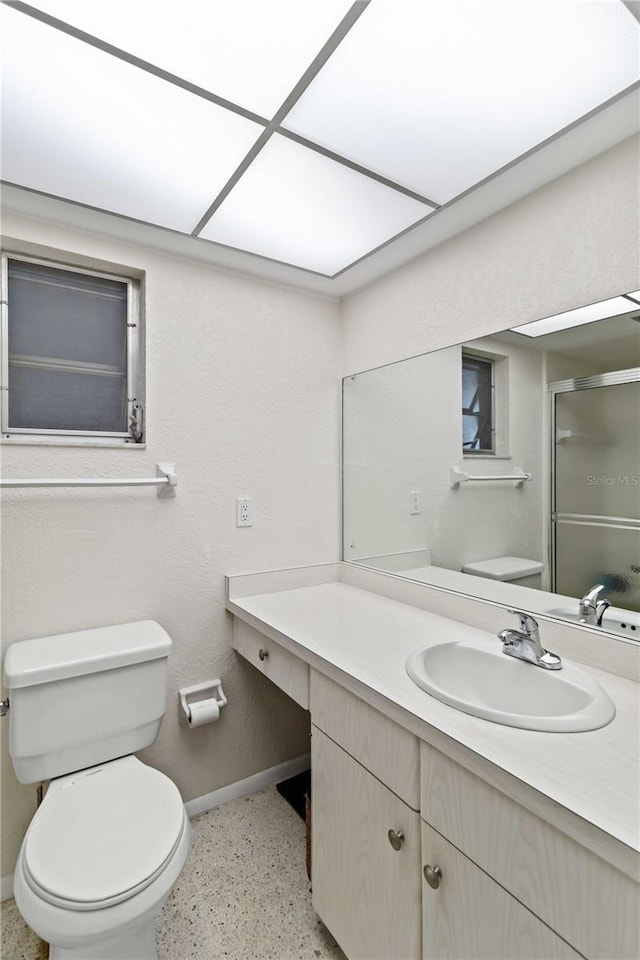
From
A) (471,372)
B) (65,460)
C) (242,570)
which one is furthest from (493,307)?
(65,460)

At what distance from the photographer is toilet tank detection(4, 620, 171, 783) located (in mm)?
1307

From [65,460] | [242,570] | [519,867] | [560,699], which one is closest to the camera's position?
[519,867]

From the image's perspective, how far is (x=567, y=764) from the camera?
0.79 m

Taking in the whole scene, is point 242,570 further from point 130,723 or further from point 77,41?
point 77,41

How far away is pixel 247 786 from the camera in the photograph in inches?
75.6

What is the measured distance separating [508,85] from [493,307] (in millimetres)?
594

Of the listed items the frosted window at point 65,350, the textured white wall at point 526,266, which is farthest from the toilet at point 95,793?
the textured white wall at point 526,266

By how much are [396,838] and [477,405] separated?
4.13 feet

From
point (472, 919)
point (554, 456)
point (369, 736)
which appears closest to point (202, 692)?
point (369, 736)

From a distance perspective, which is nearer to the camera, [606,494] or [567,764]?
[567,764]

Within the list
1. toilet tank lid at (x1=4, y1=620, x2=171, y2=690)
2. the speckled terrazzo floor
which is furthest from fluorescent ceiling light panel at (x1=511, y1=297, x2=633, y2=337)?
the speckled terrazzo floor

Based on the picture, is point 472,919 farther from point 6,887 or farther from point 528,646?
point 6,887

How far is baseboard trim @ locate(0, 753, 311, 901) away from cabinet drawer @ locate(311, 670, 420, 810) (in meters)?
0.88

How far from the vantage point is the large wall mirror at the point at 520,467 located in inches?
46.5
